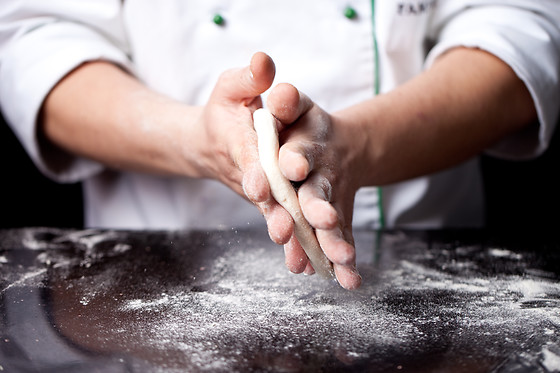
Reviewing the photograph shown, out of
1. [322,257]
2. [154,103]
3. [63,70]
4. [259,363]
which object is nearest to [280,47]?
[154,103]

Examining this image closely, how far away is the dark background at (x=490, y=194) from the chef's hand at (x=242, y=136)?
29.5 inches

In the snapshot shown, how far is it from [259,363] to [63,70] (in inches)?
23.3

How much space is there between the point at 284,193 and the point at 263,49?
41cm

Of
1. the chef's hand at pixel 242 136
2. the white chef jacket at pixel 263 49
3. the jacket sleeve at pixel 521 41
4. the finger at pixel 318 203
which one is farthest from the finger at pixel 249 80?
the jacket sleeve at pixel 521 41

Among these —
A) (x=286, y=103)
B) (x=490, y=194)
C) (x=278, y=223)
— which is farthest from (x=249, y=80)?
(x=490, y=194)

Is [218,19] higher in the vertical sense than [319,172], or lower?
higher

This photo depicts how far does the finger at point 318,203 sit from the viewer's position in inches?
19.3

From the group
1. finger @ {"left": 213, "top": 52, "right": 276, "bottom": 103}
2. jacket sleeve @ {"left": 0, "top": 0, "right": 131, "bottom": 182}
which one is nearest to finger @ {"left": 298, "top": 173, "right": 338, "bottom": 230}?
finger @ {"left": 213, "top": 52, "right": 276, "bottom": 103}

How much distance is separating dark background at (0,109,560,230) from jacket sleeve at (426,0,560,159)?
1.45 ft

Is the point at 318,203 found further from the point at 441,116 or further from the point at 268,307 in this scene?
the point at 441,116

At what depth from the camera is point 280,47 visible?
889 millimetres

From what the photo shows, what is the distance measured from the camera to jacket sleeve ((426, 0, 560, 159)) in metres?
0.84

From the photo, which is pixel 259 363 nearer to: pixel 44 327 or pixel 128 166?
pixel 44 327

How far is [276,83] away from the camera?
86 cm
